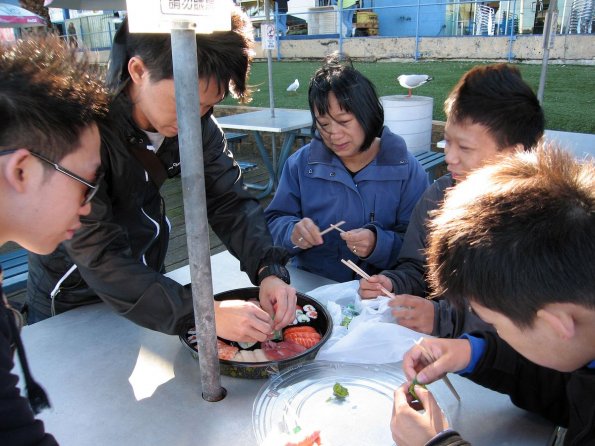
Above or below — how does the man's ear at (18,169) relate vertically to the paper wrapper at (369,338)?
above

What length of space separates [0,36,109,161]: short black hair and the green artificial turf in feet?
9.75

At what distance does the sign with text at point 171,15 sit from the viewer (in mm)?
733

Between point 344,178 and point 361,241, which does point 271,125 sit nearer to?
point 344,178

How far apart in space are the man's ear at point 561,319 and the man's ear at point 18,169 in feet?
2.90

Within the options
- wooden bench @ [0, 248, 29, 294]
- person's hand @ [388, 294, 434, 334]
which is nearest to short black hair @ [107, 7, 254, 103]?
person's hand @ [388, 294, 434, 334]

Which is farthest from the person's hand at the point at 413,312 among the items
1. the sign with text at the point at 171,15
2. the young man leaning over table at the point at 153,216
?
the sign with text at the point at 171,15

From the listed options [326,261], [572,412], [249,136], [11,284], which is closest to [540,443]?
[572,412]

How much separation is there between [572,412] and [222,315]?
0.75 metres

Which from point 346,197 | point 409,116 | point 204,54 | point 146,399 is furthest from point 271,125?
point 146,399

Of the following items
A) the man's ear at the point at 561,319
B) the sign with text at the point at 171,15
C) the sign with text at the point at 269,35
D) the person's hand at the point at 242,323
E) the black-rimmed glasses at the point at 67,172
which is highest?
the sign with text at the point at 269,35

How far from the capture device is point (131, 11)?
2.47ft

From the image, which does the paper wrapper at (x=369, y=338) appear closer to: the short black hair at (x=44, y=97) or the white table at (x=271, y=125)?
the short black hair at (x=44, y=97)

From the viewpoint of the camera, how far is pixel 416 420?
86 centimetres

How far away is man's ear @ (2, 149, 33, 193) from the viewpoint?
0.78m
